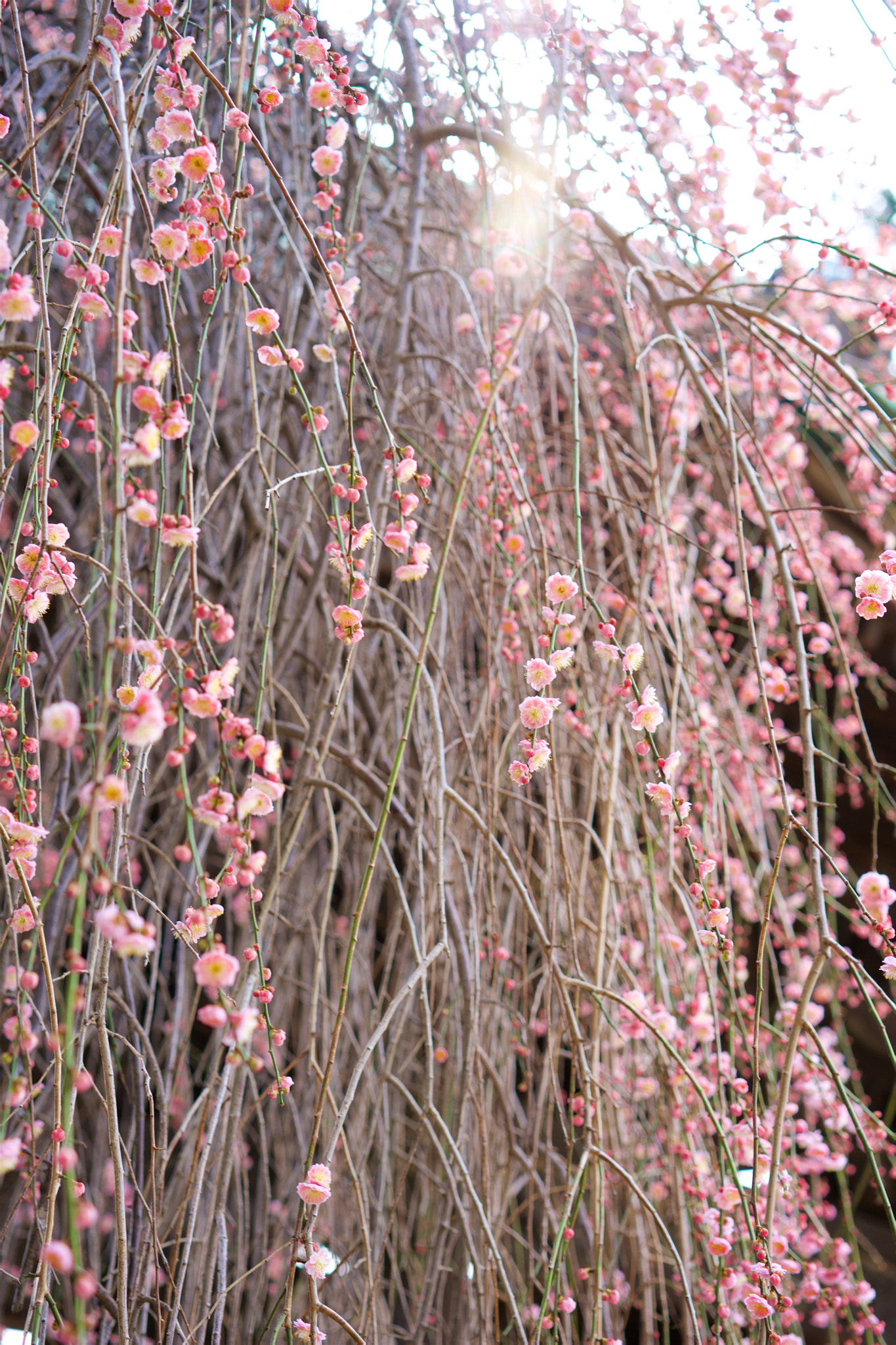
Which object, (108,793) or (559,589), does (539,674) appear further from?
(108,793)


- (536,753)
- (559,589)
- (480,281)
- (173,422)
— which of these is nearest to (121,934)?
(173,422)

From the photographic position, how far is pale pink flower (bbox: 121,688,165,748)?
49 centimetres

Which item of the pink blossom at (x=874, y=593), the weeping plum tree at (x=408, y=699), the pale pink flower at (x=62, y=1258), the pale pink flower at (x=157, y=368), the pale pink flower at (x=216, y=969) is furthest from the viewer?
the pink blossom at (x=874, y=593)

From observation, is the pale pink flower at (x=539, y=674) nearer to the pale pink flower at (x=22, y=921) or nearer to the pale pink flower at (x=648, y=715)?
the pale pink flower at (x=648, y=715)

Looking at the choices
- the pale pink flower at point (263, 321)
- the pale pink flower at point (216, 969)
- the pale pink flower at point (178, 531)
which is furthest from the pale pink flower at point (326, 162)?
the pale pink flower at point (216, 969)

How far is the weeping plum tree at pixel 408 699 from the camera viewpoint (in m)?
0.72

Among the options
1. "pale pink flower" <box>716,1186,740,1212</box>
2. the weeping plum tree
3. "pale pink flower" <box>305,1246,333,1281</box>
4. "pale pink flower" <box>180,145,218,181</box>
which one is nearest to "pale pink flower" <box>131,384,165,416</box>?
the weeping plum tree

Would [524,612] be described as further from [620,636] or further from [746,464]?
[746,464]

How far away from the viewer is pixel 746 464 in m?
1.02

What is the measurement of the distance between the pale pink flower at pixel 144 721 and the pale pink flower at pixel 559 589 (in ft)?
1.40

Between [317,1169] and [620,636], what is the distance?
2.82 ft

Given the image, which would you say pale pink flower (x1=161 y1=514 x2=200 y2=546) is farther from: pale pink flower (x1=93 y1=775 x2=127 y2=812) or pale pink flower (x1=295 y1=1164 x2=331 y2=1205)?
pale pink flower (x1=295 y1=1164 x2=331 y2=1205)

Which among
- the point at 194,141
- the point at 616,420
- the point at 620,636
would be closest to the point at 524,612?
the point at 620,636

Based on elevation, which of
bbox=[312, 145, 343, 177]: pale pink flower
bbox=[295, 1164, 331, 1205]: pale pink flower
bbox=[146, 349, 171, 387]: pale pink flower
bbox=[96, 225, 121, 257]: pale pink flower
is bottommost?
bbox=[295, 1164, 331, 1205]: pale pink flower
